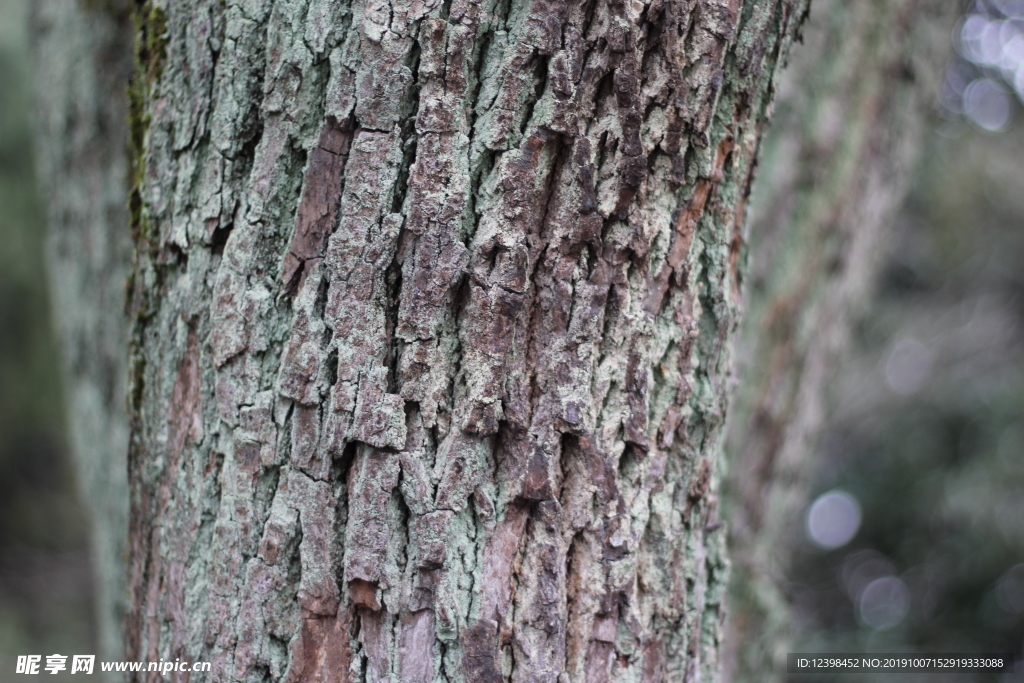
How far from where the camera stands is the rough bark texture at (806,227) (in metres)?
1.51

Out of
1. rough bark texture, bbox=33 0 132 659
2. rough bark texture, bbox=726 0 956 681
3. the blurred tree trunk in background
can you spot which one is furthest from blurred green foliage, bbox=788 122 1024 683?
rough bark texture, bbox=33 0 132 659

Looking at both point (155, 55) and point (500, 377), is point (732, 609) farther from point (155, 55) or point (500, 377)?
point (155, 55)

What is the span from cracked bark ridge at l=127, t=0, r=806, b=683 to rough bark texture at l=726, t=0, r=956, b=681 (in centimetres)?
79

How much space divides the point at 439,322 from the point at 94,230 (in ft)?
3.23

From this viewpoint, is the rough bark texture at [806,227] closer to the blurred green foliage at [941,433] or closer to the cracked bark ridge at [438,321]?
the cracked bark ridge at [438,321]

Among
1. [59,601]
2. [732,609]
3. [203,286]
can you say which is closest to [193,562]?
[203,286]

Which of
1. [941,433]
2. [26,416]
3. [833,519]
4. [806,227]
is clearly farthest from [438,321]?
[26,416]

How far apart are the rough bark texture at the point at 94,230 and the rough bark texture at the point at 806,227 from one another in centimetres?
134

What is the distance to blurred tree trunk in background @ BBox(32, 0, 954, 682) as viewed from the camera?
72 centimetres

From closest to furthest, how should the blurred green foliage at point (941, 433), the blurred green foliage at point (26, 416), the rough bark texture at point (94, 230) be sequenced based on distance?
the rough bark texture at point (94, 230), the blurred green foliage at point (941, 433), the blurred green foliage at point (26, 416)

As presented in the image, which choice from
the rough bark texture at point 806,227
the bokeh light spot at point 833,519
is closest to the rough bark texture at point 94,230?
the rough bark texture at point 806,227

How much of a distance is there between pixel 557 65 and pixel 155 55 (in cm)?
54

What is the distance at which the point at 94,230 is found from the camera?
52.1 inches

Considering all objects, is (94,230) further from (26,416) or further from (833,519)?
(833,519)
